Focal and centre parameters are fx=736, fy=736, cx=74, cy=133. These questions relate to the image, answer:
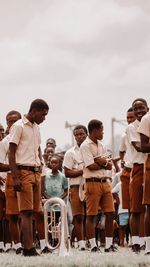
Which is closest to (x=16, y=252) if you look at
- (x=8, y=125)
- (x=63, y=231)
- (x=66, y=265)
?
(x=63, y=231)

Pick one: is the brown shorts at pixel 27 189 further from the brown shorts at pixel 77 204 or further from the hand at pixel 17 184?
the brown shorts at pixel 77 204

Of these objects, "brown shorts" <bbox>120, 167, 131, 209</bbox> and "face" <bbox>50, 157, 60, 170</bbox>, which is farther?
"face" <bbox>50, 157, 60, 170</bbox>

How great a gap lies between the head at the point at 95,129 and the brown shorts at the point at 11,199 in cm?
139

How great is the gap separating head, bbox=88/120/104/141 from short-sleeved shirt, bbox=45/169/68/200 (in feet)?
11.2

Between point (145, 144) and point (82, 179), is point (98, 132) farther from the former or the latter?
point (145, 144)

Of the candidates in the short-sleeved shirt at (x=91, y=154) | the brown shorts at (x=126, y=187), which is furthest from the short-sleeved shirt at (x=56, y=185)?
the brown shorts at (x=126, y=187)

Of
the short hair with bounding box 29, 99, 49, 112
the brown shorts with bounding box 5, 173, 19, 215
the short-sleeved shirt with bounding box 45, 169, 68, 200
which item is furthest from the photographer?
the short-sleeved shirt with bounding box 45, 169, 68, 200

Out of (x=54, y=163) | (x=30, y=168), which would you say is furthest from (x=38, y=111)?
(x=54, y=163)

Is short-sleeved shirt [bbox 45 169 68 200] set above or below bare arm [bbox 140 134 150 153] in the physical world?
below

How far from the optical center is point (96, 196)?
10.8 metres

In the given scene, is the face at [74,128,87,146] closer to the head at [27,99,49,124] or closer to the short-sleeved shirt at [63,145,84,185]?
the short-sleeved shirt at [63,145,84,185]

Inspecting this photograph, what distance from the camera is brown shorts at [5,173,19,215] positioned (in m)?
10.6

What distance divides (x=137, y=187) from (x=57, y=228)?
1.30 m

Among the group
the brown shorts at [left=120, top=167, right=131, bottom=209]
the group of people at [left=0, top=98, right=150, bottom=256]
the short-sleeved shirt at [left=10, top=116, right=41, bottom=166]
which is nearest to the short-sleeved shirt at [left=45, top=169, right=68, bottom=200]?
the group of people at [left=0, top=98, right=150, bottom=256]
